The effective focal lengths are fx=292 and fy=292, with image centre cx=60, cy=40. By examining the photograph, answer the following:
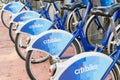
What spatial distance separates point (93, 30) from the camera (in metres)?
4.62

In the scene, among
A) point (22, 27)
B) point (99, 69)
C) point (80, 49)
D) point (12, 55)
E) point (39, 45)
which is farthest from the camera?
point (12, 55)

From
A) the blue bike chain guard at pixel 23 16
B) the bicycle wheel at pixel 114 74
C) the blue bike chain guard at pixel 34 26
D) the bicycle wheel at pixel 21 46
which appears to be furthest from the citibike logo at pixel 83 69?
the blue bike chain guard at pixel 23 16

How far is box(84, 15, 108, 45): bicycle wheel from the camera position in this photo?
433 cm

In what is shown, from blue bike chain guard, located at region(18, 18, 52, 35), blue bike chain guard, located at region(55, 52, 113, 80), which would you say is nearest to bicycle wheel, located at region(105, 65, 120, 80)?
blue bike chain guard, located at region(55, 52, 113, 80)

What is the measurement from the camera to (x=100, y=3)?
4.44 m

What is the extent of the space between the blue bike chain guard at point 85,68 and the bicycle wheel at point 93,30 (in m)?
1.80

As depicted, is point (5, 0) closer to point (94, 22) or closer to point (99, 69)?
point (94, 22)

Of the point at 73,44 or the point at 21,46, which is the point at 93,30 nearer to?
the point at 73,44

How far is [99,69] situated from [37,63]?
1.82 meters

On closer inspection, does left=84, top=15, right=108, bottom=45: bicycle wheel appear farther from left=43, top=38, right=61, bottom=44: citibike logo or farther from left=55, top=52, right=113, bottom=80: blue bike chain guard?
left=55, top=52, right=113, bottom=80: blue bike chain guard

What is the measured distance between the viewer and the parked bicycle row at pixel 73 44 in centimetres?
249

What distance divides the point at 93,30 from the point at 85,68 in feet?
7.22

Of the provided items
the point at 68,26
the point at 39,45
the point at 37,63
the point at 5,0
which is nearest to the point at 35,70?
the point at 37,63

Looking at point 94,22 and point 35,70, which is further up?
point 94,22
